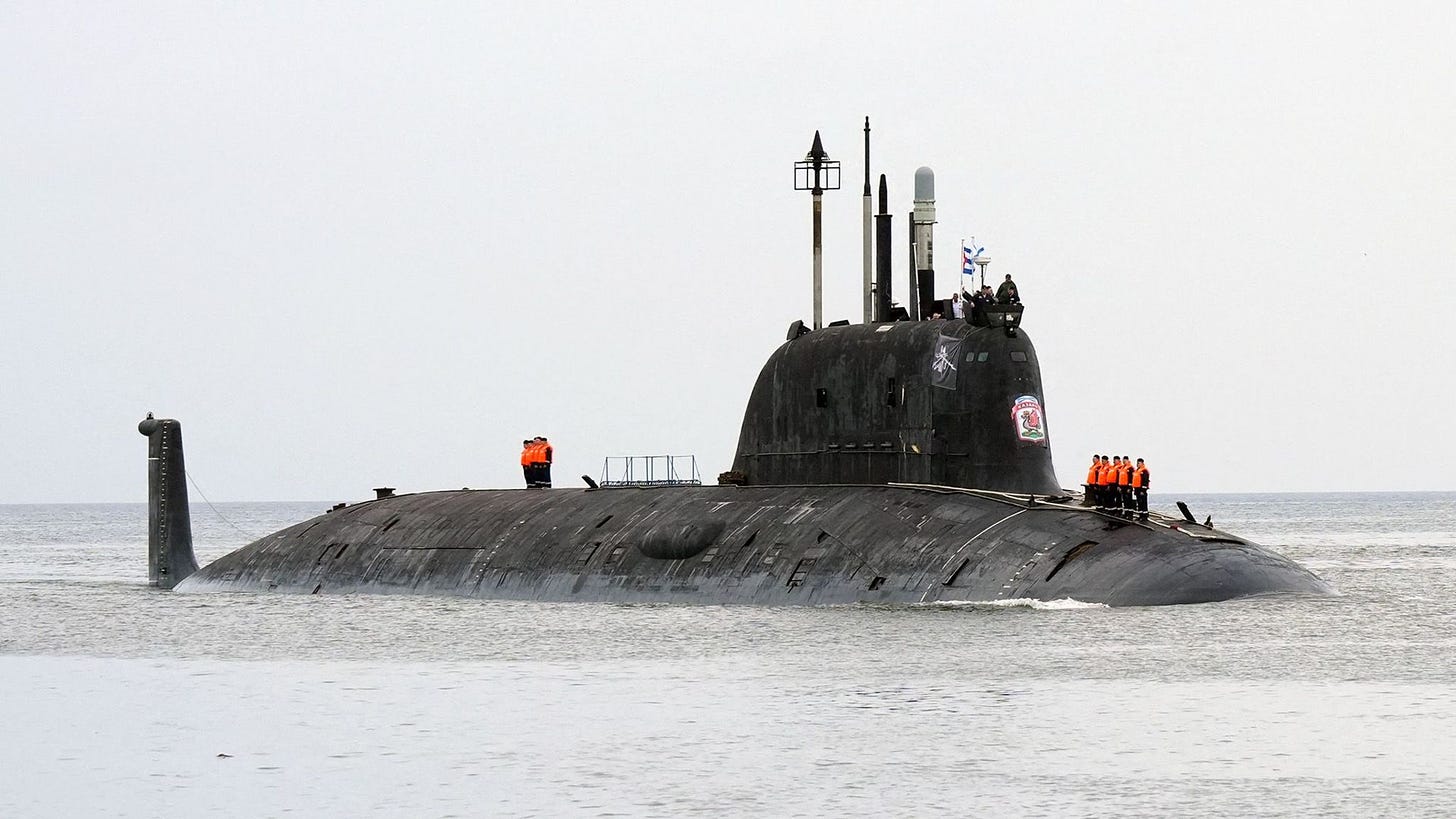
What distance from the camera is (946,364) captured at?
3033cm

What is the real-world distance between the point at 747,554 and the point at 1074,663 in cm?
858

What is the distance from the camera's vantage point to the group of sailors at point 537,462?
38.7 m

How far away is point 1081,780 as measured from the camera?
15.3 metres


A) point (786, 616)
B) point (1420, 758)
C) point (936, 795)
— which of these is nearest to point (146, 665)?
point (786, 616)

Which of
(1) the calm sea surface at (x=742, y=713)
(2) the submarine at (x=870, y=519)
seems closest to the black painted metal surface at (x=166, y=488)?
(2) the submarine at (x=870, y=519)

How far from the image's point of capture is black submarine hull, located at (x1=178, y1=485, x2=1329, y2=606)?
26.3m

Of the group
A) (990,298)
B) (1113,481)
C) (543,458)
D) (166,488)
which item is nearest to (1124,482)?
(1113,481)

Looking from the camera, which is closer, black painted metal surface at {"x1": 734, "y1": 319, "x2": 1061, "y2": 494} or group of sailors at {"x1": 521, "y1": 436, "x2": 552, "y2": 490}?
black painted metal surface at {"x1": 734, "y1": 319, "x2": 1061, "y2": 494}

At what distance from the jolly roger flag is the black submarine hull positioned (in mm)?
1671

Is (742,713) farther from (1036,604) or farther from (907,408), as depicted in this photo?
(907,408)

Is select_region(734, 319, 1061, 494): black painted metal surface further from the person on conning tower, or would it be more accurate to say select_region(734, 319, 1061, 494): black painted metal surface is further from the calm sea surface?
the calm sea surface

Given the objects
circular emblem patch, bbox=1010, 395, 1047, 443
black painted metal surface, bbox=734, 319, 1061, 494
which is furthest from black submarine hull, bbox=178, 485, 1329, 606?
circular emblem patch, bbox=1010, 395, 1047, 443

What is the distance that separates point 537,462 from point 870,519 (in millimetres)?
11085

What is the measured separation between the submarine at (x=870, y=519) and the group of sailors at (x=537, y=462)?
1721mm
